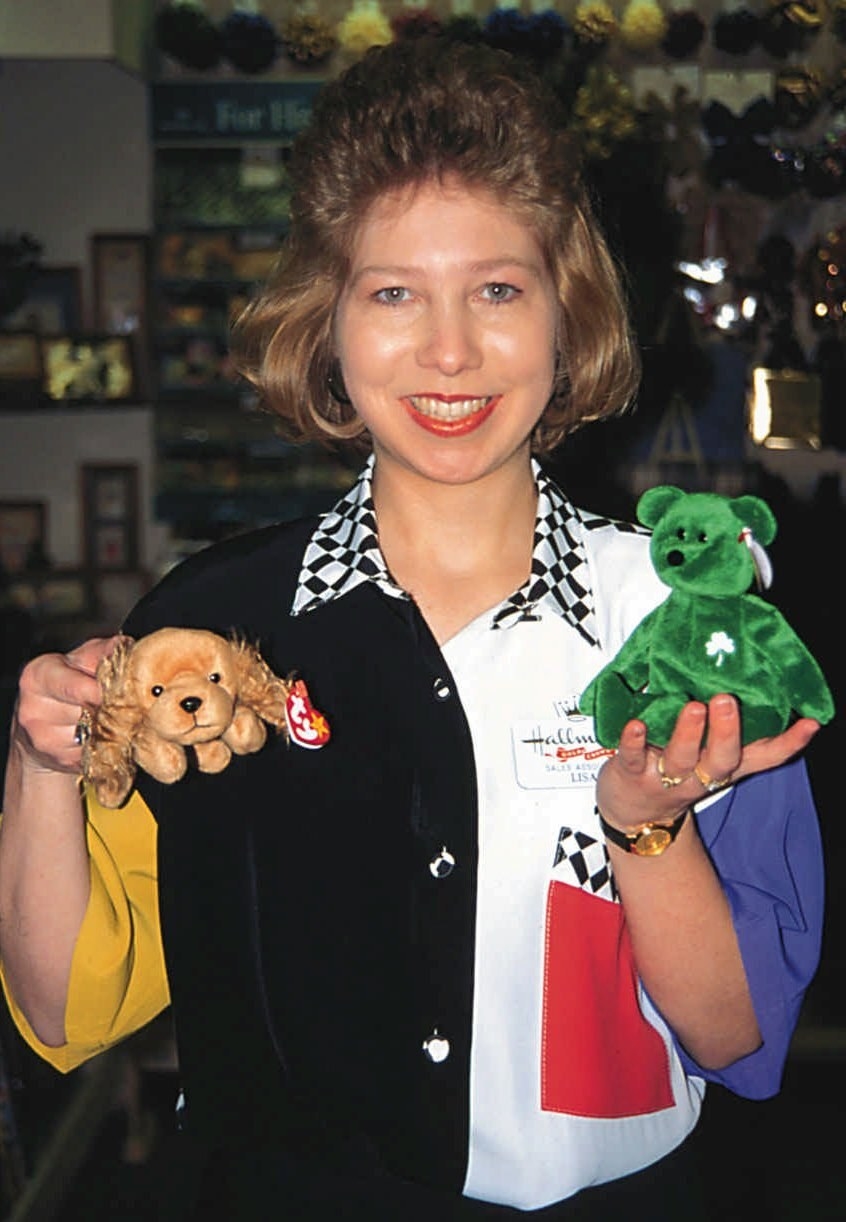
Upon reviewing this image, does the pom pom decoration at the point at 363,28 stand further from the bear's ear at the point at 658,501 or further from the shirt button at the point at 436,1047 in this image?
the shirt button at the point at 436,1047

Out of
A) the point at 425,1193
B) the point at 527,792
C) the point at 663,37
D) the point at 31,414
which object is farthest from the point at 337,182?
the point at 31,414

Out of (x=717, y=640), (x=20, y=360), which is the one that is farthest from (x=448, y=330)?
(x=20, y=360)

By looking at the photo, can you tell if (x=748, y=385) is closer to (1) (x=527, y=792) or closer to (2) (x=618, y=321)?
(2) (x=618, y=321)

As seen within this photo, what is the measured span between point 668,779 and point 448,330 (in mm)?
407

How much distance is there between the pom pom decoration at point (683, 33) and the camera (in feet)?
11.1

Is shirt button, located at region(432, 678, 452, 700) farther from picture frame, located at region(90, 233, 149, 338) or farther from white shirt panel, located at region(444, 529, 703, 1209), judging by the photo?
picture frame, located at region(90, 233, 149, 338)

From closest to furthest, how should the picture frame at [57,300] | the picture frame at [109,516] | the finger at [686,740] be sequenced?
the finger at [686,740], the picture frame at [57,300], the picture frame at [109,516]

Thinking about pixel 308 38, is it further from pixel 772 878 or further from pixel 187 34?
pixel 772 878

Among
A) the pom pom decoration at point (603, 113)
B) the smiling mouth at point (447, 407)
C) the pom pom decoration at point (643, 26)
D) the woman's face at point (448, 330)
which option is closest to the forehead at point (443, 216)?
the woman's face at point (448, 330)

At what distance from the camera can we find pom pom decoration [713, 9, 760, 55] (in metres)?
3.35

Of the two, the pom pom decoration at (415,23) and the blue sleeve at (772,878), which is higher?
the pom pom decoration at (415,23)

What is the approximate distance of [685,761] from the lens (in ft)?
3.15

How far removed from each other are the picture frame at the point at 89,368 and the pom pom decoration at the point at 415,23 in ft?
3.47

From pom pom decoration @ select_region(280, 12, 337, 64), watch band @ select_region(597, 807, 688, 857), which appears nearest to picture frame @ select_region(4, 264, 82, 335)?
pom pom decoration @ select_region(280, 12, 337, 64)
